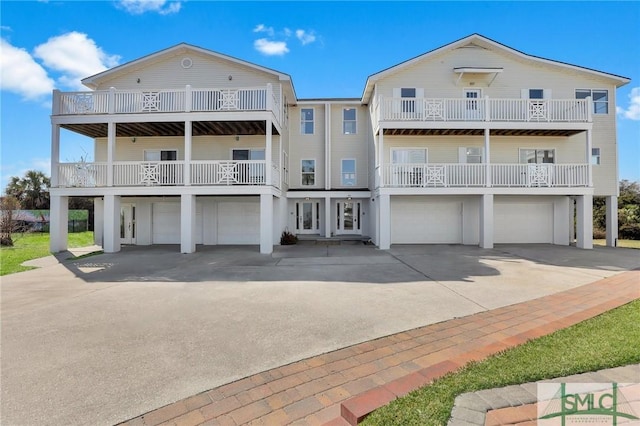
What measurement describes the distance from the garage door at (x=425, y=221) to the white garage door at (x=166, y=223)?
1175 cm

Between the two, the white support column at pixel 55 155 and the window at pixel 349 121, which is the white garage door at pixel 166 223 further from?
the window at pixel 349 121

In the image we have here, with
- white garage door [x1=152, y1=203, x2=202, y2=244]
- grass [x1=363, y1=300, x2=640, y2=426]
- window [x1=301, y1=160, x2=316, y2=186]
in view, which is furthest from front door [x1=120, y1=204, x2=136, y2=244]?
grass [x1=363, y1=300, x2=640, y2=426]

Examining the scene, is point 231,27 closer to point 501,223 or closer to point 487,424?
point 487,424

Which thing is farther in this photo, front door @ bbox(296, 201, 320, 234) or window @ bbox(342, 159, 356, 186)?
front door @ bbox(296, 201, 320, 234)

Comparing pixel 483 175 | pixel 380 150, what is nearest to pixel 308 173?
pixel 380 150

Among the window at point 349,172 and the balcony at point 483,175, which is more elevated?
the window at point 349,172

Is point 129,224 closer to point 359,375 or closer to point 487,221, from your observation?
point 359,375

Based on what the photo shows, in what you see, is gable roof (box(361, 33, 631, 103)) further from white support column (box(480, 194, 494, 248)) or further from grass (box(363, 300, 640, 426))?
grass (box(363, 300, 640, 426))

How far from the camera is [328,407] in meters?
2.68

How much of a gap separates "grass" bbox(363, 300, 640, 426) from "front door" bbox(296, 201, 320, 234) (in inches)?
632

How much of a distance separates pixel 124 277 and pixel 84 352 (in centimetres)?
546

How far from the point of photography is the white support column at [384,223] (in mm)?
14375

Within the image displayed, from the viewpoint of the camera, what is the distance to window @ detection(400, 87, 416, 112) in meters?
15.5

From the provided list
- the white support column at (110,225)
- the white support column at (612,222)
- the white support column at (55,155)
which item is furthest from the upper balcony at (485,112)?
the white support column at (55,155)
